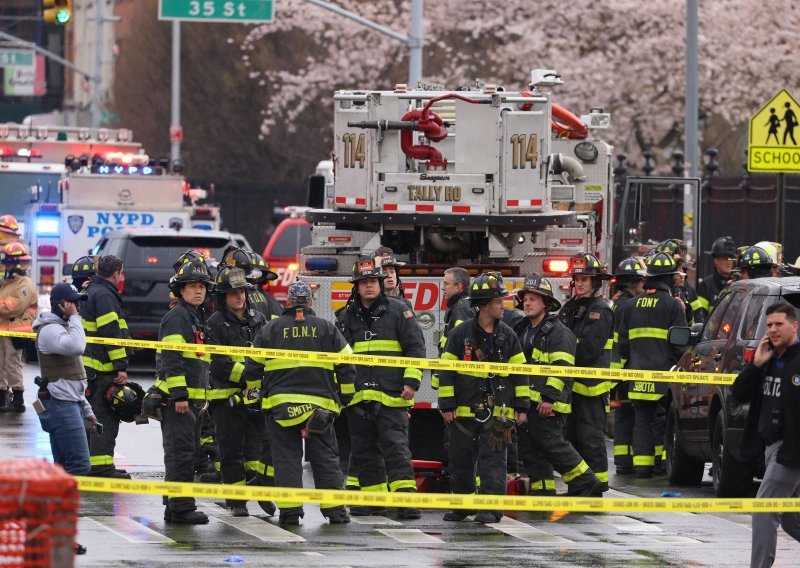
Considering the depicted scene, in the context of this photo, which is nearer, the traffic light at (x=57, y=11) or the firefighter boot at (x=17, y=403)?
the firefighter boot at (x=17, y=403)

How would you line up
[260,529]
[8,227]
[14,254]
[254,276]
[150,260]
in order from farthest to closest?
1. [150,260]
2. [8,227]
3. [14,254]
4. [254,276]
5. [260,529]

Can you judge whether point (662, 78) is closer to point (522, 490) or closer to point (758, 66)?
point (758, 66)

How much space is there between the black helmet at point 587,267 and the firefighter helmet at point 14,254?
663cm

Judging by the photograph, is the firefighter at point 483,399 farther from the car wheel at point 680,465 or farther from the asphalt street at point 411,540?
the car wheel at point 680,465

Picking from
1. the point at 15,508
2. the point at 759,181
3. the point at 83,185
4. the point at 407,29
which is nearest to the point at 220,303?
the point at 15,508

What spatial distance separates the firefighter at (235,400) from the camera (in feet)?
42.9

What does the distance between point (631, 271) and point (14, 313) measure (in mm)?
6468

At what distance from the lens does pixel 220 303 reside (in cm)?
1346

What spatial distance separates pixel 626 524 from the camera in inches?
496

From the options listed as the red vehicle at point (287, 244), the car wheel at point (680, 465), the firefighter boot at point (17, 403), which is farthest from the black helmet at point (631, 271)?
the red vehicle at point (287, 244)

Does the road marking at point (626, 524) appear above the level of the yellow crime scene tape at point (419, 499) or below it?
below

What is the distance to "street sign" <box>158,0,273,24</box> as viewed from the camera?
1221 inches

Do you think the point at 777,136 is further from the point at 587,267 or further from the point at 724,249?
the point at 587,267

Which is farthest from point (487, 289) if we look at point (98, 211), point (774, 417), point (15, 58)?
point (15, 58)
